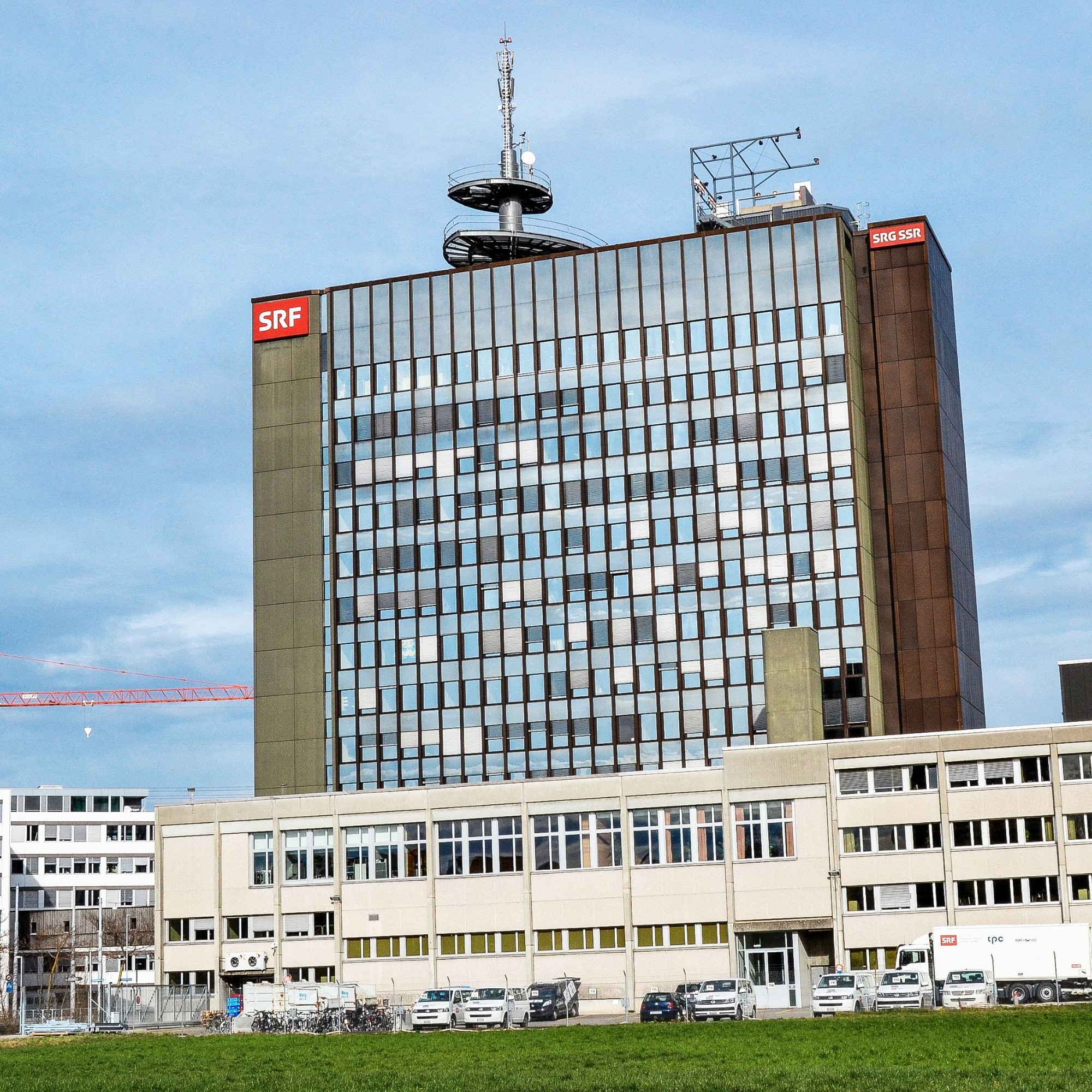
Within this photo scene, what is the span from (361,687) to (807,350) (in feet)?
129

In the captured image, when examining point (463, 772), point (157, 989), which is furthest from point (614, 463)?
point (157, 989)

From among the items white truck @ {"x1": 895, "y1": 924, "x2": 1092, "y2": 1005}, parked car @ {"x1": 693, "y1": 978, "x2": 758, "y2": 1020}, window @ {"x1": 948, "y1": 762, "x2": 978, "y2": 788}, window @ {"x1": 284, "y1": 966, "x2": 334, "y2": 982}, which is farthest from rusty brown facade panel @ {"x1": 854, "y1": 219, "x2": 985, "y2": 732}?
parked car @ {"x1": 693, "y1": 978, "x2": 758, "y2": 1020}

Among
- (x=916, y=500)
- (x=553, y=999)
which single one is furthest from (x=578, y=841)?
(x=916, y=500)

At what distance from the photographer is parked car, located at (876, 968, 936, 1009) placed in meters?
77.0

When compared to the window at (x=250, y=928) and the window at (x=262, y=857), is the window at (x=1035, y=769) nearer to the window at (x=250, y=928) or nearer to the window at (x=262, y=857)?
the window at (x=262, y=857)

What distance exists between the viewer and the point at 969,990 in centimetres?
7738

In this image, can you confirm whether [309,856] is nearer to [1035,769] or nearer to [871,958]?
[871,958]

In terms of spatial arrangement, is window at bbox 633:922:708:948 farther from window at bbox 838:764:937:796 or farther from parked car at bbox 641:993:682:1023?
parked car at bbox 641:993:682:1023

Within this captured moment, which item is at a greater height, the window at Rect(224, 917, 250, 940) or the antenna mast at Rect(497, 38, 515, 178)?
the antenna mast at Rect(497, 38, 515, 178)

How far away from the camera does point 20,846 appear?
19725 cm

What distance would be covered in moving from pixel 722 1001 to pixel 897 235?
66.4 m

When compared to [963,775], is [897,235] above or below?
above

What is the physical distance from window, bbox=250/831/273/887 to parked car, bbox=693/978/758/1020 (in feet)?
116

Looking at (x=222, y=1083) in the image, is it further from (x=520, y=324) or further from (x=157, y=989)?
(x=520, y=324)
